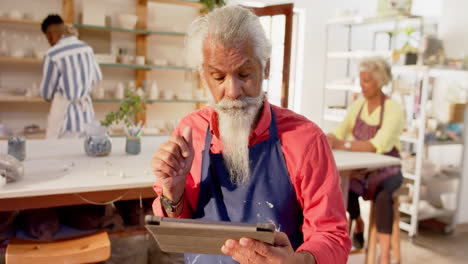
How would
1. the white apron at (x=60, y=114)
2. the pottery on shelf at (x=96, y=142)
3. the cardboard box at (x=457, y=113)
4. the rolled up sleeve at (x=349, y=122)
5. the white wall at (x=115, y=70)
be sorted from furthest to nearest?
the white wall at (x=115, y=70) → the cardboard box at (x=457, y=113) → the white apron at (x=60, y=114) → the rolled up sleeve at (x=349, y=122) → the pottery on shelf at (x=96, y=142)

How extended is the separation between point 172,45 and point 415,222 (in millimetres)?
3654

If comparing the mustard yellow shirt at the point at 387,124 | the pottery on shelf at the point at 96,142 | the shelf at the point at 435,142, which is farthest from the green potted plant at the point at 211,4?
the shelf at the point at 435,142

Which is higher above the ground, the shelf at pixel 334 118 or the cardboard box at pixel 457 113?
the cardboard box at pixel 457 113

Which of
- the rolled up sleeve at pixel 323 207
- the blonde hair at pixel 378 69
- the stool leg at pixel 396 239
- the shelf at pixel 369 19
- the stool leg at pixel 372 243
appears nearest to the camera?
the rolled up sleeve at pixel 323 207

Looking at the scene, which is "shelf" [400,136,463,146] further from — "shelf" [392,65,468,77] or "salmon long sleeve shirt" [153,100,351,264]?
"salmon long sleeve shirt" [153,100,351,264]

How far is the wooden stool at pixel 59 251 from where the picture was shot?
6.16 ft

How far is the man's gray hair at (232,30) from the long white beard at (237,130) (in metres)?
0.13

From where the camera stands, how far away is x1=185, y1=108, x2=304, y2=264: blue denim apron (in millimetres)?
1212

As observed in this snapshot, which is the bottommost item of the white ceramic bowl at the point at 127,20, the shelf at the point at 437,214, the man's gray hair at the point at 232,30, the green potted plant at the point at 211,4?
the shelf at the point at 437,214

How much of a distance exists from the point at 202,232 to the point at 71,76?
3.30 metres

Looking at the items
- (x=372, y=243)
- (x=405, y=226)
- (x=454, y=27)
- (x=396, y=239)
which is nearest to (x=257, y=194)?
(x=372, y=243)

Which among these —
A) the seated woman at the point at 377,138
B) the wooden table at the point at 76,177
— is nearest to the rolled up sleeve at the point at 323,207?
the wooden table at the point at 76,177

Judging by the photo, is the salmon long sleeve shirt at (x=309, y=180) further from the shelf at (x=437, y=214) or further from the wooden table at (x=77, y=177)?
the shelf at (x=437, y=214)

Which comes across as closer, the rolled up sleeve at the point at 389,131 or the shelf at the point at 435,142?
the rolled up sleeve at the point at 389,131
